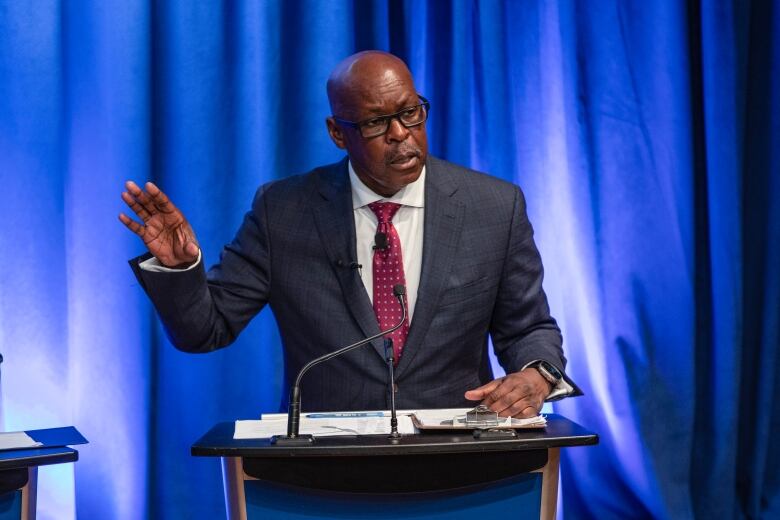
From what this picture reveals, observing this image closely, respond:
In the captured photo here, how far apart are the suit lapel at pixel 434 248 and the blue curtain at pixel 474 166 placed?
3.03ft

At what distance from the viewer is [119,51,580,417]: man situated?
2693mm

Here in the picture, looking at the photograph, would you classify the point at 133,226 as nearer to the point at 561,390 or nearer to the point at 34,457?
the point at 34,457

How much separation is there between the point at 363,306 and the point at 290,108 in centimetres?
130

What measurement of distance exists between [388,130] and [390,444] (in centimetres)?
104

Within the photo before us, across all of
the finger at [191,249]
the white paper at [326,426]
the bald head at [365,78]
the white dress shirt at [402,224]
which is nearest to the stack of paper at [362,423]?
the white paper at [326,426]

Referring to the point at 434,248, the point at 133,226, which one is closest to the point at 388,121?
the point at 434,248

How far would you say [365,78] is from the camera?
276 centimetres

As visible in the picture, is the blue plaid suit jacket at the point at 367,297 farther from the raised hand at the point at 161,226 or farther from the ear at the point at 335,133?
the raised hand at the point at 161,226

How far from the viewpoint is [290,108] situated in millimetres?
3744

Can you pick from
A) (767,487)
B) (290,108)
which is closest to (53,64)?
(290,108)

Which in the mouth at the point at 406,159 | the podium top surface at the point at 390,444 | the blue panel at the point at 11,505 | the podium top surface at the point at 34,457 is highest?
the mouth at the point at 406,159

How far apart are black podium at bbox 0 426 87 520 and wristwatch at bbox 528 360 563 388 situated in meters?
1.05

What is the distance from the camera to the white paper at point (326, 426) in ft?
6.90

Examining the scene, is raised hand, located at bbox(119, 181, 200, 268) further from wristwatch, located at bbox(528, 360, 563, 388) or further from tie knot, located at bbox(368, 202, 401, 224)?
wristwatch, located at bbox(528, 360, 563, 388)
